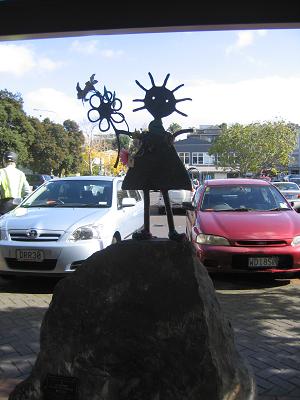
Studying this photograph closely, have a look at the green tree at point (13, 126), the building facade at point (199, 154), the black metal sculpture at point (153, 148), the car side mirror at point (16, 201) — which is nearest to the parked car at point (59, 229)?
the car side mirror at point (16, 201)

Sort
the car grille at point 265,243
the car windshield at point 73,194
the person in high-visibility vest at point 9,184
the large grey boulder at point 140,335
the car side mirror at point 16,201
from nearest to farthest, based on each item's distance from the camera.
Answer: the large grey boulder at point 140,335
the car grille at point 265,243
the car side mirror at point 16,201
the person in high-visibility vest at point 9,184
the car windshield at point 73,194

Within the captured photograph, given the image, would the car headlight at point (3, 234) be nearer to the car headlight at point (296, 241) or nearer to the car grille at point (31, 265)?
the car grille at point (31, 265)

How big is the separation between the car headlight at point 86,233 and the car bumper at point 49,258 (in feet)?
0.29

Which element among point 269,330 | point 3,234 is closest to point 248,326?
point 269,330

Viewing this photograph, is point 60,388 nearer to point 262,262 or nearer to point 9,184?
point 262,262

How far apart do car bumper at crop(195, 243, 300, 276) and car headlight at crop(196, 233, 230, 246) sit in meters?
0.08

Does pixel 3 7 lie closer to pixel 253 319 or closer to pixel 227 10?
pixel 227 10

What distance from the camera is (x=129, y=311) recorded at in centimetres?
309

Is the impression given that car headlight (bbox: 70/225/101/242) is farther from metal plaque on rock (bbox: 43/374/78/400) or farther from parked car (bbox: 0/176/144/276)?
metal plaque on rock (bbox: 43/374/78/400)

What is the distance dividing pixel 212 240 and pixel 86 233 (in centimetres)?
179

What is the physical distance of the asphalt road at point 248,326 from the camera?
3984 millimetres

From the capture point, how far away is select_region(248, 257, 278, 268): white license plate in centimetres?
677

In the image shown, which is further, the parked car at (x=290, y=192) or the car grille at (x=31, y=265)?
the parked car at (x=290, y=192)

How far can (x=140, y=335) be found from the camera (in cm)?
302
